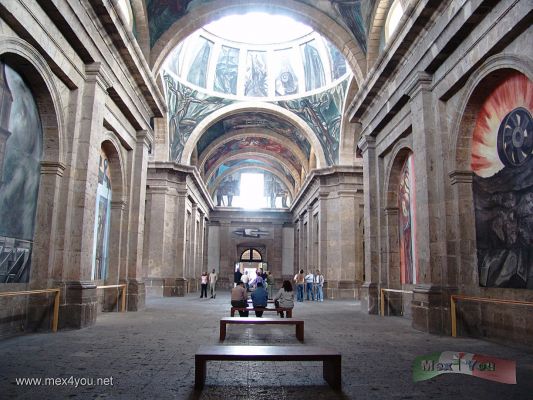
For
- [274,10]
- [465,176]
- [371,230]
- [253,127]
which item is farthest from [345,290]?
[465,176]

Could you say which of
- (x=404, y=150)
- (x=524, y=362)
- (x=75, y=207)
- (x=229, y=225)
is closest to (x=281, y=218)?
(x=229, y=225)

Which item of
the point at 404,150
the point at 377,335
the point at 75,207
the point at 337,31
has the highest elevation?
the point at 337,31

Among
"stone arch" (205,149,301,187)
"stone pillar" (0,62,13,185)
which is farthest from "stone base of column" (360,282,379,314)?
"stone arch" (205,149,301,187)

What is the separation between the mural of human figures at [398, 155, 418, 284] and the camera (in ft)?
38.7

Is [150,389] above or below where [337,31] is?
below

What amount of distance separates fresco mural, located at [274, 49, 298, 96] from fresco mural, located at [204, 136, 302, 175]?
618cm

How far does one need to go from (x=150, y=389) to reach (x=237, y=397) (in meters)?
0.88

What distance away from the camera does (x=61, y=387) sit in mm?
4383

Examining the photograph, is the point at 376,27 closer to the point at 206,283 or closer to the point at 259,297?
the point at 259,297

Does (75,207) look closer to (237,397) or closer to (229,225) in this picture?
(237,397)

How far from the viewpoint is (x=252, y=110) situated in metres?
26.5

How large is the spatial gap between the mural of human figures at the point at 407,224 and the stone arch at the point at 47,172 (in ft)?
27.7

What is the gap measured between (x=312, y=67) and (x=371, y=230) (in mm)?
13701

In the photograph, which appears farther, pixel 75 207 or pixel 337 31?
pixel 337 31
